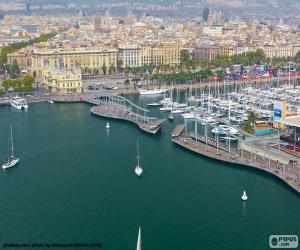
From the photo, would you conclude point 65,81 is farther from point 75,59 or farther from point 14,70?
point 75,59

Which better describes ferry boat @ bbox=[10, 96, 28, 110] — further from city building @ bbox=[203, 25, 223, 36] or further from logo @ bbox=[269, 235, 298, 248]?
city building @ bbox=[203, 25, 223, 36]

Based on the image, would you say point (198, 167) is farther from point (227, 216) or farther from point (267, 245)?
point (267, 245)

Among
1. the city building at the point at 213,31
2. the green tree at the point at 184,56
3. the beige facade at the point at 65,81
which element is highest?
the city building at the point at 213,31

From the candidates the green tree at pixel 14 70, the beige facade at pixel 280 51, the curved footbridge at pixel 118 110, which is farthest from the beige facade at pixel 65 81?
the beige facade at pixel 280 51

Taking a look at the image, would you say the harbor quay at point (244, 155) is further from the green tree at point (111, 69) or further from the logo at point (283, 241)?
the green tree at point (111, 69)

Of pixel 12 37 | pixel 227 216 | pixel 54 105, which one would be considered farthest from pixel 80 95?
pixel 12 37
